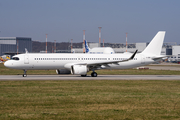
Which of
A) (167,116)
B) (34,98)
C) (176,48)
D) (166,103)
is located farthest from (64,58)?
(176,48)

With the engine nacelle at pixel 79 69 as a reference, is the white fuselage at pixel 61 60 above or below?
above

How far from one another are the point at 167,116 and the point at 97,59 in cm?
2989

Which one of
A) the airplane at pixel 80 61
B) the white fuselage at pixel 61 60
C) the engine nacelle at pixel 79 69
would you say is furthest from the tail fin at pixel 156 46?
the engine nacelle at pixel 79 69

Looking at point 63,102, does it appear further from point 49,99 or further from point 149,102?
point 149,102

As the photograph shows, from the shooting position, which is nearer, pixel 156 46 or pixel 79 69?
pixel 79 69

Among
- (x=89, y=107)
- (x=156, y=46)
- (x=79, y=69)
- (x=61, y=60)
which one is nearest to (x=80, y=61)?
(x=79, y=69)

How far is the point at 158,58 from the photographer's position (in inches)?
1734

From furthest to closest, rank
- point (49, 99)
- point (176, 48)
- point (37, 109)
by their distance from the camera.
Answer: point (176, 48), point (49, 99), point (37, 109)

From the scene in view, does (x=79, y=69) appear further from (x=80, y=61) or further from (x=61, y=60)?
(x=61, y=60)

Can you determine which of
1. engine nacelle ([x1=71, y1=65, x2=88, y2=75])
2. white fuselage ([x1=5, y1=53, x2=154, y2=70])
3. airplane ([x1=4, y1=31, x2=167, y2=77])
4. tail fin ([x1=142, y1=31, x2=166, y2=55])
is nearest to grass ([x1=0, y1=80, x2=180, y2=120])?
engine nacelle ([x1=71, y1=65, x2=88, y2=75])

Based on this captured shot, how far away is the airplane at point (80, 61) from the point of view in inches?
1591

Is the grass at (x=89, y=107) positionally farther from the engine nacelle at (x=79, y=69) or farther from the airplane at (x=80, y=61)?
the airplane at (x=80, y=61)

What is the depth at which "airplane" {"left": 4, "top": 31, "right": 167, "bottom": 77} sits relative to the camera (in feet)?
133

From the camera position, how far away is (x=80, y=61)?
42656 mm
